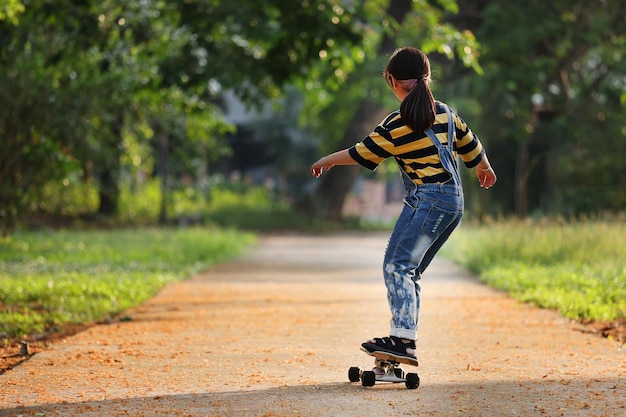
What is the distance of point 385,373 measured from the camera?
660 centimetres

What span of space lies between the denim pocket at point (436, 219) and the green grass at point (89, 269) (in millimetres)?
4066

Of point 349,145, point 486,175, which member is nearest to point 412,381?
point 486,175

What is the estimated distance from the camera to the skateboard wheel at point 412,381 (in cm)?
638

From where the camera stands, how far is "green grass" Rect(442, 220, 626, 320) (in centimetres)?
1126

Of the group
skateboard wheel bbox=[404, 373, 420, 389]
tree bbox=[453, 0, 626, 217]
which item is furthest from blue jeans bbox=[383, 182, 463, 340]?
tree bbox=[453, 0, 626, 217]

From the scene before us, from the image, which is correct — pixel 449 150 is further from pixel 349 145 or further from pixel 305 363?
pixel 349 145

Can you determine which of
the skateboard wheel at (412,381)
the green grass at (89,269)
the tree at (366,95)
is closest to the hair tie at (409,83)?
the skateboard wheel at (412,381)

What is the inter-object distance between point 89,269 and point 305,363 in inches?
336

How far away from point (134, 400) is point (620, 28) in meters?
21.9

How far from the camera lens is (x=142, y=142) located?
97.3 feet

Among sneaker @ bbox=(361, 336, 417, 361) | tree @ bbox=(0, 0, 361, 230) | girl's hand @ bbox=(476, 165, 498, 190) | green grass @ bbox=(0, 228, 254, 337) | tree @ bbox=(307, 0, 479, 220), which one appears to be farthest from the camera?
tree @ bbox=(307, 0, 479, 220)

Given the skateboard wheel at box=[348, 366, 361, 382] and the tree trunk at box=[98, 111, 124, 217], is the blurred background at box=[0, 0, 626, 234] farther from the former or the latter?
the skateboard wheel at box=[348, 366, 361, 382]

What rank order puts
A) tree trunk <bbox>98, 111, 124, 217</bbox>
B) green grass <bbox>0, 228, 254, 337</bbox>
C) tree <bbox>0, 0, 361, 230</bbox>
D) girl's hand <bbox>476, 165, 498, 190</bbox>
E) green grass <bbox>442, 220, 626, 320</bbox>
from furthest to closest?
1. tree trunk <bbox>98, 111, 124, 217</bbox>
2. tree <bbox>0, 0, 361, 230</bbox>
3. green grass <bbox>442, 220, 626, 320</bbox>
4. green grass <bbox>0, 228, 254, 337</bbox>
5. girl's hand <bbox>476, 165, 498, 190</bbox>

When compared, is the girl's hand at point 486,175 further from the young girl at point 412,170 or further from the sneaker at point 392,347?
the sneaker at point 392,347
